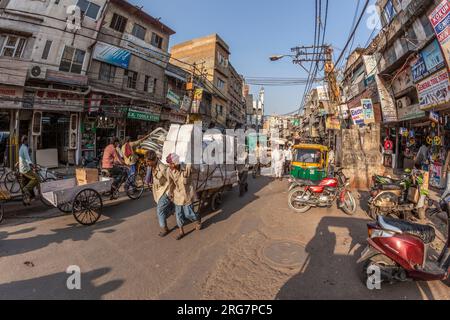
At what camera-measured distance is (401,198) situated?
716 cm

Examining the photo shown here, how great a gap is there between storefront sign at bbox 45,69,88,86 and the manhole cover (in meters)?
15.6

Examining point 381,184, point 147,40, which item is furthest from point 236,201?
point 147,40

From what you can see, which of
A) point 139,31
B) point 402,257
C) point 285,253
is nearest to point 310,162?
point 285,253

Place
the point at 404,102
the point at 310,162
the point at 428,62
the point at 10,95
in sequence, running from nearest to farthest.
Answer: the point at 428,62 < the point at 310,162 < the point at 10,95 < the point at 404,102

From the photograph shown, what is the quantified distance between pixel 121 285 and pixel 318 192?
20.6 feet

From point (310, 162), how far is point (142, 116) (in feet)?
45.9

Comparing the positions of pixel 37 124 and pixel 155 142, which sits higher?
pixel 37 124

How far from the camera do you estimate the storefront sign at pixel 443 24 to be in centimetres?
827

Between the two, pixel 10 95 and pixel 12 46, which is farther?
pixel 12 46

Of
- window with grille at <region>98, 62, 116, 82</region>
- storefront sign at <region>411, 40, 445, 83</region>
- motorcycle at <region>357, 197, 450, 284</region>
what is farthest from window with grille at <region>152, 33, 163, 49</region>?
motorcycle at <region>357, 197, 450, 284</region>

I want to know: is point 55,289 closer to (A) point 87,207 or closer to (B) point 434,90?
(A) point 87,207

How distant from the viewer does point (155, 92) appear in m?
22.2

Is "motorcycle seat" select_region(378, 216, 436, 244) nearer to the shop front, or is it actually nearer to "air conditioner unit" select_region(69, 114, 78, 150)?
"air conditioner unit" select_region(69, 114, 78, 150)
